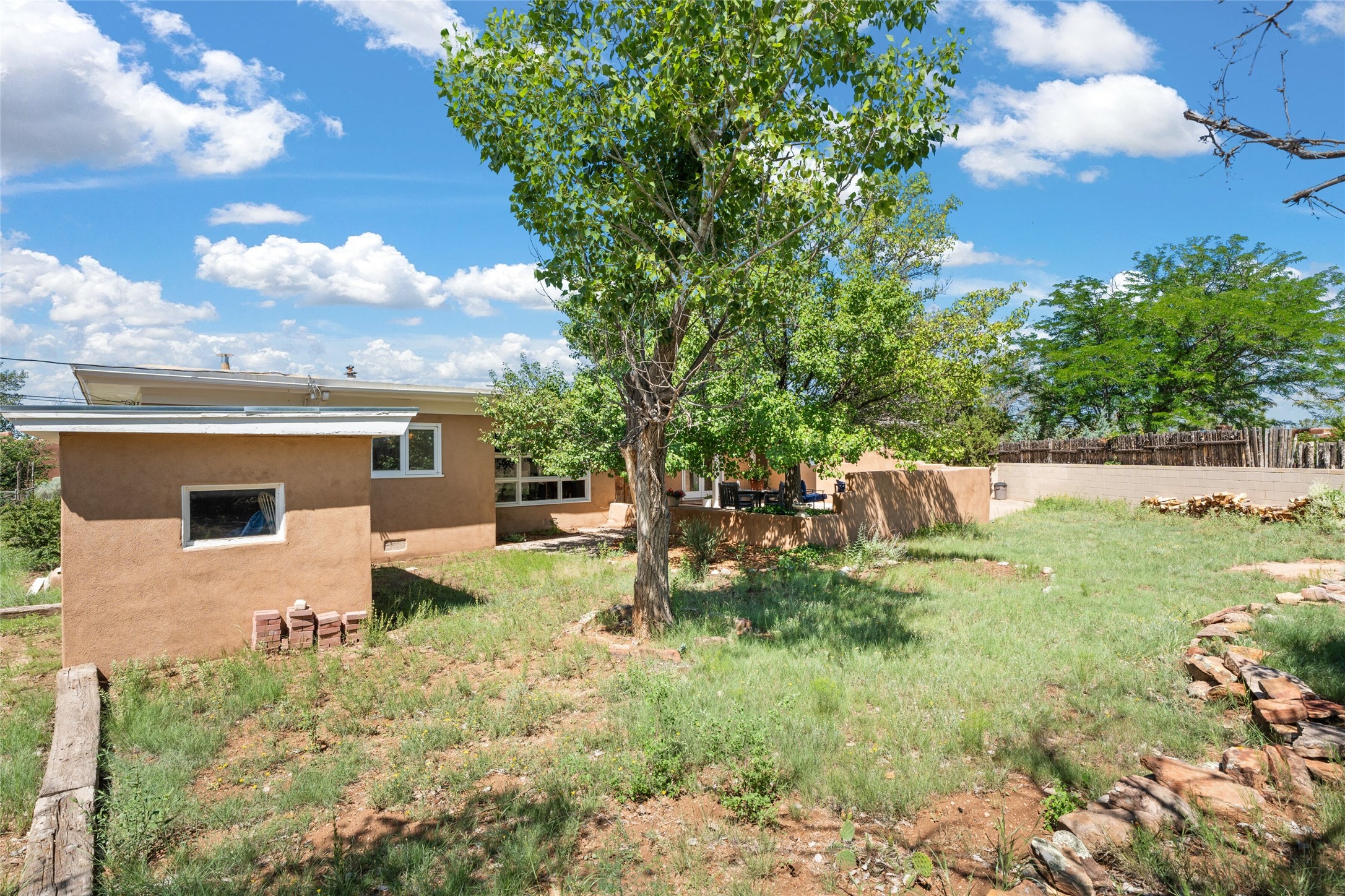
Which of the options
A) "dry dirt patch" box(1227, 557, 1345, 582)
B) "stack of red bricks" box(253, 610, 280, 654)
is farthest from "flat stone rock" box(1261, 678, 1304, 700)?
"stack of red bricks" box(253, 610, 280, 654)

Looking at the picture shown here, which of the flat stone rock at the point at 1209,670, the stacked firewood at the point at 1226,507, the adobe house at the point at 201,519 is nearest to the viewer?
the flat stone rock at the point at 1209,670

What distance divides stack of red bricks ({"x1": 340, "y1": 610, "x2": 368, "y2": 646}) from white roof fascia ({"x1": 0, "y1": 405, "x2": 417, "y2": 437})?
6.60 ft

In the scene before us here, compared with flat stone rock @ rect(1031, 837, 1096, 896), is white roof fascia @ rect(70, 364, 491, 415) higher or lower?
higher

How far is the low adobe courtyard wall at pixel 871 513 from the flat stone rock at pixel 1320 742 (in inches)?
338

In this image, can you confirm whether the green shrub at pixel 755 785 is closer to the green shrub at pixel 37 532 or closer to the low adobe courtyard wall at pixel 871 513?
the low adobe courtyard wall at pixel 871 513

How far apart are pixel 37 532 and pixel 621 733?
46.7 ft

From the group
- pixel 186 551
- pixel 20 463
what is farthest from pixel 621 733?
pixel 20 463

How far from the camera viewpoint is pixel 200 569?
22.8ft

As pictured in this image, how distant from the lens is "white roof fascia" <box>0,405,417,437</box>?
6.05 metres

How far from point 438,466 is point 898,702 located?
10.5 m

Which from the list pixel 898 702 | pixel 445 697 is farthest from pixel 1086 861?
pixel 445 697

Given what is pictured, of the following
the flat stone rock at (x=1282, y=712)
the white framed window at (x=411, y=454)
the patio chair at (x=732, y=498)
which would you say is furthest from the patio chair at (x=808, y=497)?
the flat stone rock at (x=1282, y=712)

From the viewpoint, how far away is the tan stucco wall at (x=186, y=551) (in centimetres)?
639

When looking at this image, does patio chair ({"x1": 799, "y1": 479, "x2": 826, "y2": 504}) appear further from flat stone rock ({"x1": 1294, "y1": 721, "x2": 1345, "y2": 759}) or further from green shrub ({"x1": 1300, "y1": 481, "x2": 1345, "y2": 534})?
flat stone rock ({"x1": 1294, "y1": 721, "x2": 1345, "y2": 759})
